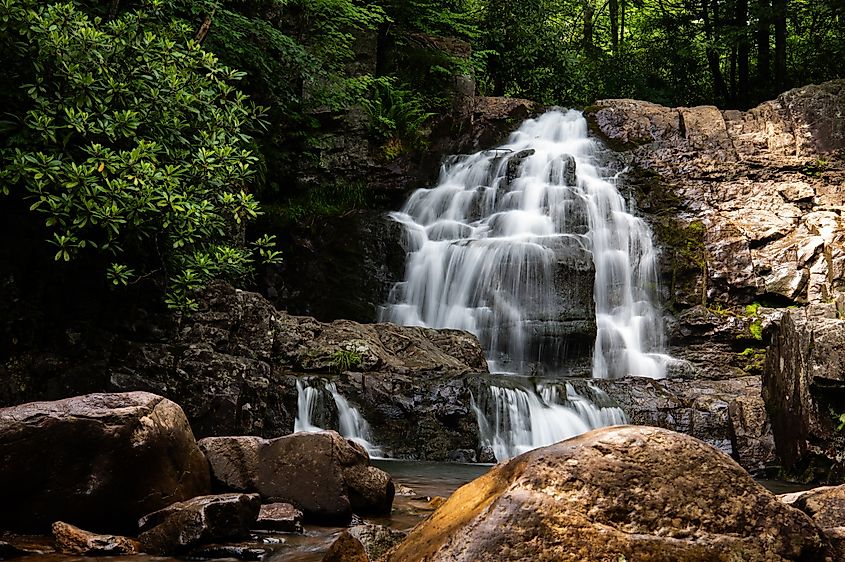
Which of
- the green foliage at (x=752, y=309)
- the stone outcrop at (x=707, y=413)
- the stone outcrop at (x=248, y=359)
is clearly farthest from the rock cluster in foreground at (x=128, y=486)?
the green foliage at (x=752, y=309)

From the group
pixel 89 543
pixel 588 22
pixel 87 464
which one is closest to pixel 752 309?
pixel 87 464

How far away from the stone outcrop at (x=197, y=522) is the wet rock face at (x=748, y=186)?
1150cm

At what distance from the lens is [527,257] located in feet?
43.2

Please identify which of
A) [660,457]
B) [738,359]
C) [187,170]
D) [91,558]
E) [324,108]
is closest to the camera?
[660,457]

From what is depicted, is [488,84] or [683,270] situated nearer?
[683,270]

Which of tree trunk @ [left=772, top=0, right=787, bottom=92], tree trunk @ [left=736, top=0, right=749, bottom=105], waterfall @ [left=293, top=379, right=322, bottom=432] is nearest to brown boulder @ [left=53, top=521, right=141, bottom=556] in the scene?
waterfall @ [left=293, top=379, right=322, bottom=432]

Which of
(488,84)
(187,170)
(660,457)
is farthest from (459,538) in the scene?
(488,84)

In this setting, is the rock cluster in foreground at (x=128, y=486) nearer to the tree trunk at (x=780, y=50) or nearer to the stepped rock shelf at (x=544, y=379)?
the stepped rock shelf at (x=544, y=379)

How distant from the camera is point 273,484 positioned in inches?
207

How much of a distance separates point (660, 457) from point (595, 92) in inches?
867

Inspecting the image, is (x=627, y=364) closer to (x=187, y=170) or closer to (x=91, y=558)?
(x=187, y=170)

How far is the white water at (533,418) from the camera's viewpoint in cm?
917

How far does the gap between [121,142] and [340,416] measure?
407 centimetres

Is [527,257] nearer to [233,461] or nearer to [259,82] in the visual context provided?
[259,82]
